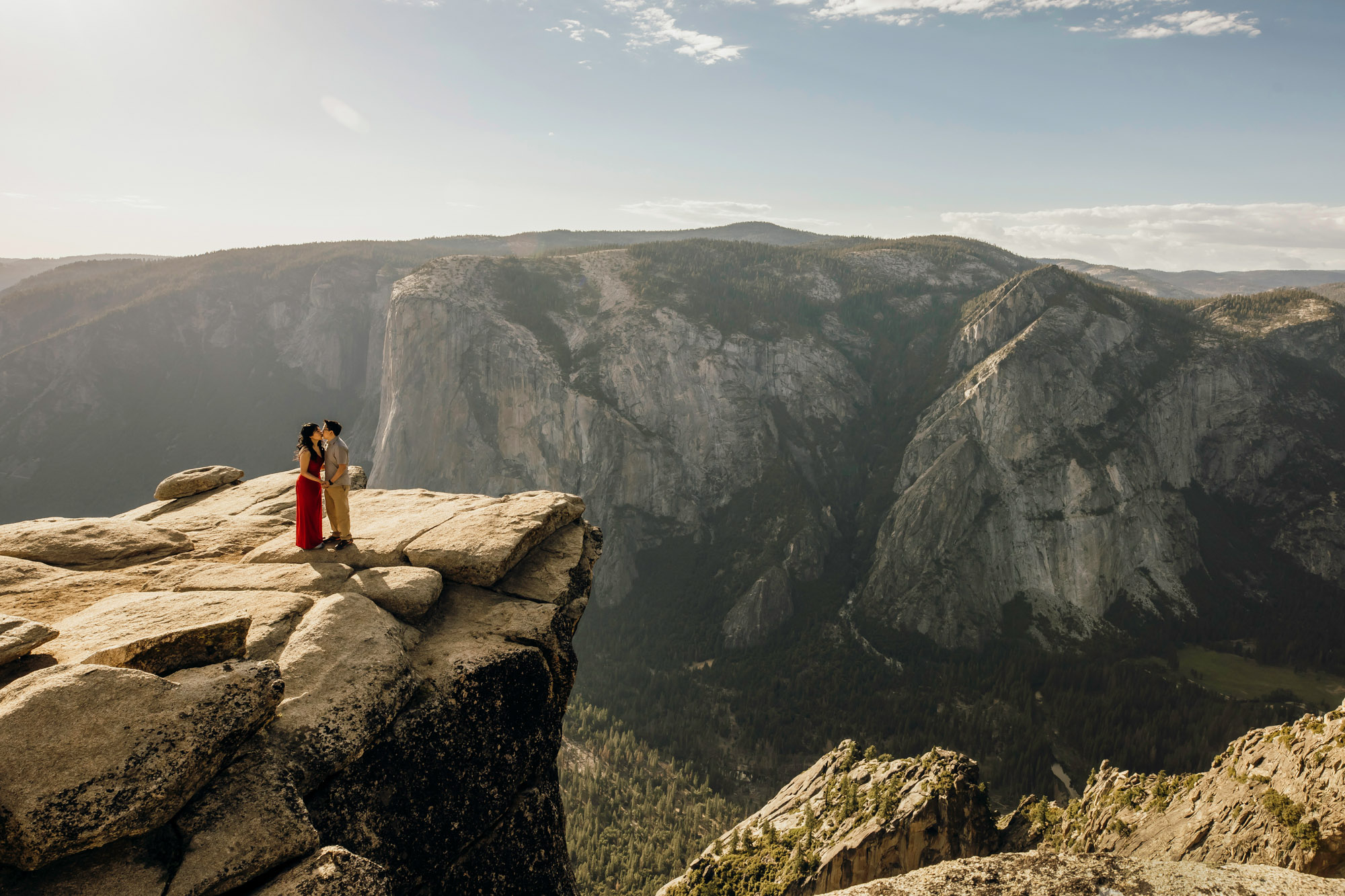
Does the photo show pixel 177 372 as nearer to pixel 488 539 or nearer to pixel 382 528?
pixel 382 528

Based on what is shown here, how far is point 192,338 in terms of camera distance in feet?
585

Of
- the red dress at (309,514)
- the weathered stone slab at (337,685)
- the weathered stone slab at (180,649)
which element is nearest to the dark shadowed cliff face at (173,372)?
the red dress at (309,514)

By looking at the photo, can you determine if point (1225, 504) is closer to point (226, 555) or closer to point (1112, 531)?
point (1112, 531)

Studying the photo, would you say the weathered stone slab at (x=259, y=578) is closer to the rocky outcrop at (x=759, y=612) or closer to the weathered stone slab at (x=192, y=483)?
the weathered stone slab at (x=192, y=483)

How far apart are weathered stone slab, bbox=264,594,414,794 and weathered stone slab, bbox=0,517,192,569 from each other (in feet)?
25.0

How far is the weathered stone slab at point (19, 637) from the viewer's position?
31.7 ft

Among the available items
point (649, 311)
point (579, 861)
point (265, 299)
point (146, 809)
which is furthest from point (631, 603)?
point (265, 299)

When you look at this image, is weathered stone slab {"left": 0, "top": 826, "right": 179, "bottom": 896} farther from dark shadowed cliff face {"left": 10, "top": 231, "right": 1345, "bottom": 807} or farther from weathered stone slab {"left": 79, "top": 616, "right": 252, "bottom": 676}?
dark shadowed cliff face {"left": 10, "top": 231, "right": 1345, "bottom": 807}

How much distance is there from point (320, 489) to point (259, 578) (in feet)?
10.2

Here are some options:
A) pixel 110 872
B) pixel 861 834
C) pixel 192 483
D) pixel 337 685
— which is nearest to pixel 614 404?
pixel 192 483

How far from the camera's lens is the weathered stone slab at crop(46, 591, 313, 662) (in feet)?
35.3

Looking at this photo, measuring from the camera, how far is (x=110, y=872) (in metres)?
8.13

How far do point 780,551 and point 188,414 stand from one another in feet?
546

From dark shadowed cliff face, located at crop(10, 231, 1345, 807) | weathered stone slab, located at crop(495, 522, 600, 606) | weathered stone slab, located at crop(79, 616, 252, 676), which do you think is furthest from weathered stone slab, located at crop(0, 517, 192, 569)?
dark shadowed cliff face, located at crop(10, 231, 1345, 807)
